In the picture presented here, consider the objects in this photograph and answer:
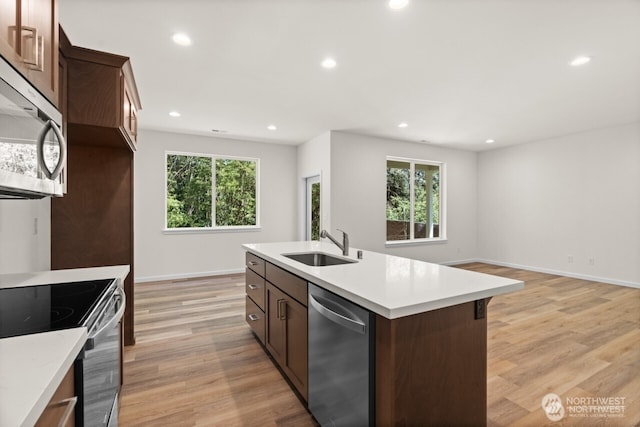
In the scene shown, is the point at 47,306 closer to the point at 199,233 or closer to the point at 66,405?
the point at 66,405

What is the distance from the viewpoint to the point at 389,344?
3.92ft

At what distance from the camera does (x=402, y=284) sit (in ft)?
4.83

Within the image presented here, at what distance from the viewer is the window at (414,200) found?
6195 millimetres

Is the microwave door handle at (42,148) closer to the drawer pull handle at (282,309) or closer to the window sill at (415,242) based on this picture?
the drawer pull handle at (282,309)

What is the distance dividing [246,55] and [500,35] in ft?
7.02

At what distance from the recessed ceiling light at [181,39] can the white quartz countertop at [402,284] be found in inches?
77.6

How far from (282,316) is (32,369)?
1.45 metres

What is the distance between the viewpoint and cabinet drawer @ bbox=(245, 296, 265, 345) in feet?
8.41

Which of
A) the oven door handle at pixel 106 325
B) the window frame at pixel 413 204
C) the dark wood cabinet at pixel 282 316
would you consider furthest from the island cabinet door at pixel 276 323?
the window frame at pixel 413 204

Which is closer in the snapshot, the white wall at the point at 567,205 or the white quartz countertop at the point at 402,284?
the white quartz countertop at the point at 402,284

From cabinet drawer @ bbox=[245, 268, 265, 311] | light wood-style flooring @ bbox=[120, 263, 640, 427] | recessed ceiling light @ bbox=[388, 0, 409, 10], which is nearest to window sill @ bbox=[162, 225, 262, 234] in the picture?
light wood-style flooring @ bbox=[120, 263, 640, 427]

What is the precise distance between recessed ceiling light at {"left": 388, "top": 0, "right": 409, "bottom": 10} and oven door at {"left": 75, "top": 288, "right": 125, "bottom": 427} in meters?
2.41

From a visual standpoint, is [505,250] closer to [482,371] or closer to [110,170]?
[482,371]

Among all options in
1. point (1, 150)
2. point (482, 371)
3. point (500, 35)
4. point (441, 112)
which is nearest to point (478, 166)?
point (441, 112)
